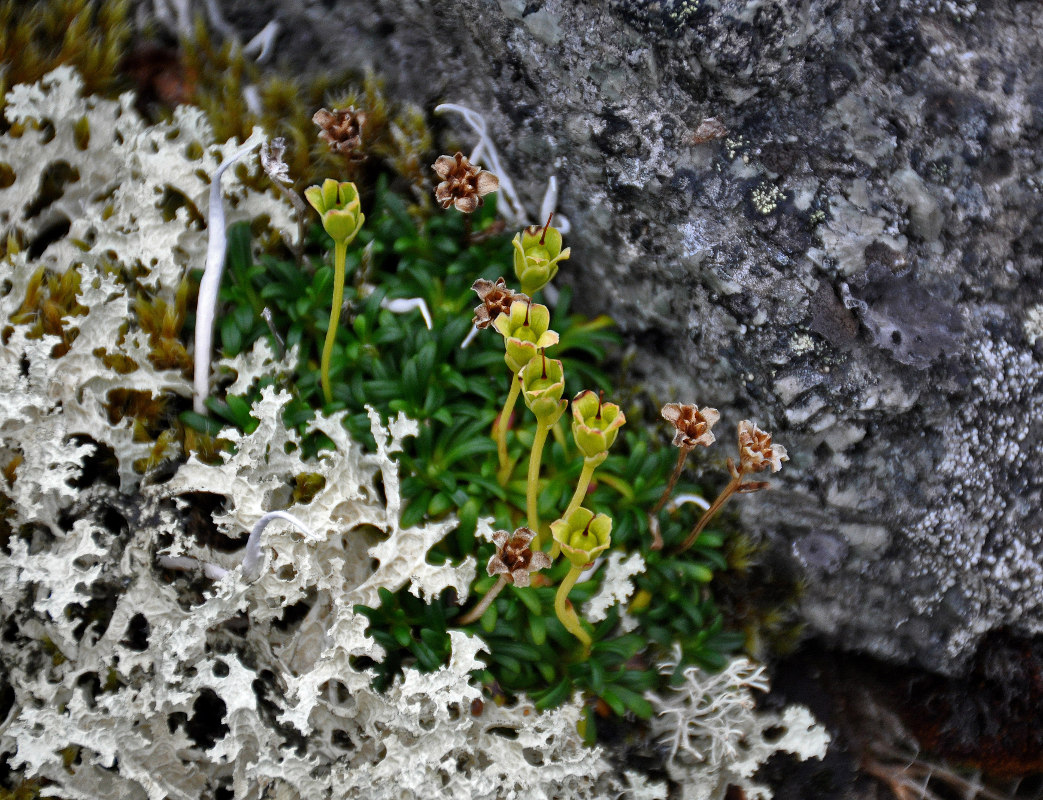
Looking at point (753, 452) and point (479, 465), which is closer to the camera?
point (753, 452)

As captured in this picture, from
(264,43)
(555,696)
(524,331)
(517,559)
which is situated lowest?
(555,696)

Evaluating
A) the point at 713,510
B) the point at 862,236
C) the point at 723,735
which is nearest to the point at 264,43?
the point at 862,236

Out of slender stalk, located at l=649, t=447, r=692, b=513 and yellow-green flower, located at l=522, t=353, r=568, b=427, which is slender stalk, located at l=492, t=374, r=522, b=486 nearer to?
yellow-green flower, located at l=522, t=353, r=568, b=427

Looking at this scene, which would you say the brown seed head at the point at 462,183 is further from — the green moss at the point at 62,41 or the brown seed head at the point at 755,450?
the green moss at the point at 62,41

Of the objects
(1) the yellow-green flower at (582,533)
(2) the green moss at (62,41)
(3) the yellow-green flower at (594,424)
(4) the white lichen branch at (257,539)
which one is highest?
(2) the green moss at (62,41)

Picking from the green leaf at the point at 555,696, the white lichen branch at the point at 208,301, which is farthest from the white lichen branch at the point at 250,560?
the green leaf at the point at 555,696

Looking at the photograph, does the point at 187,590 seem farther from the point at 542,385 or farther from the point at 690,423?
the point at 690,423

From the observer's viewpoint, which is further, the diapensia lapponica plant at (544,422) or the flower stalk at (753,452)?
the flower stalk at (753,452)
